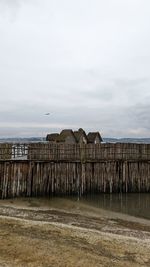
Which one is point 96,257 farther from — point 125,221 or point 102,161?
point 102,161

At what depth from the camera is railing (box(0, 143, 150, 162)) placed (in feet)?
93.3

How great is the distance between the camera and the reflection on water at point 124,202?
23.3 meters

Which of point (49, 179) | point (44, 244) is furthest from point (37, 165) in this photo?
point (44, 244)

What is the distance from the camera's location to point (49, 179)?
2748 centimetres

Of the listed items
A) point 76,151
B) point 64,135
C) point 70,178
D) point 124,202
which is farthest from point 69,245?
point 64,135

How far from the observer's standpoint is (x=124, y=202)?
26312 millimetres

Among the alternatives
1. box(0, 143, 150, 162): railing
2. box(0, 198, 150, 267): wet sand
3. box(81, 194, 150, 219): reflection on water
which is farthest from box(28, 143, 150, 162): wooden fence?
box(0, 198, 150, 267): wet sand

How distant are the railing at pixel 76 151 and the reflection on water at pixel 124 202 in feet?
11.4

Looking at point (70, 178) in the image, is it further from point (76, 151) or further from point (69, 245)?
point (69, 245)

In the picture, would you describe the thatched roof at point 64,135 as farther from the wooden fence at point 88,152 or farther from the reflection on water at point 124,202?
the reflection on water at point 124,202

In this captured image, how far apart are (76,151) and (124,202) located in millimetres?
6159

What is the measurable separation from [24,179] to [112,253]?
16.1 metres

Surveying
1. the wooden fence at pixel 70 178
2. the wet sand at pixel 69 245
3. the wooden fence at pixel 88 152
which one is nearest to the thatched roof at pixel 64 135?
the wooden fence at pixel 88 152

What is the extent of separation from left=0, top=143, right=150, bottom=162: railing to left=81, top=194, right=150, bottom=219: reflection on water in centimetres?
348
